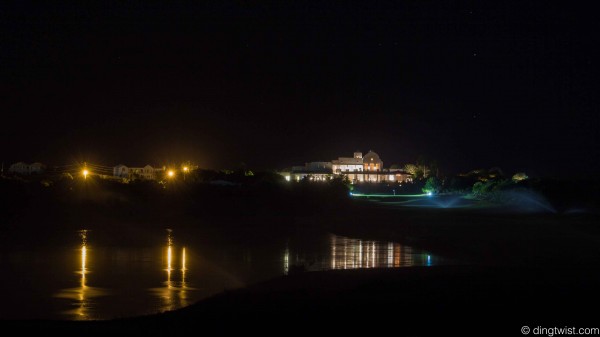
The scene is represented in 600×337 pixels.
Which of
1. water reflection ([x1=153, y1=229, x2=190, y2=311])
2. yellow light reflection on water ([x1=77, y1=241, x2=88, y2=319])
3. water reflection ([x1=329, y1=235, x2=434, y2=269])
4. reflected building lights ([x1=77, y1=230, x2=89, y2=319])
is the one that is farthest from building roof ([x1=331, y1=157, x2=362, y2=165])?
yellow light reflection on water ([x1=77, y1=241, x2=88, y2=319])

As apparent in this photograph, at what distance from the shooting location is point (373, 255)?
30922 mm

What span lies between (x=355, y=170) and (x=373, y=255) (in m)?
122

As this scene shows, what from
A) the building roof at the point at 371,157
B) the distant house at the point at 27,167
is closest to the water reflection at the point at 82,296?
the distant house at the point at 27,167

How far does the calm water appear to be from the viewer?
62.3 feet

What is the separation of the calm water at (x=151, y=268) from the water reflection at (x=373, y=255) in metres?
0.04

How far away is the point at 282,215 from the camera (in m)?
63.5

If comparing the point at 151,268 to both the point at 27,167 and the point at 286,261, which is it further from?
the point at 27,167

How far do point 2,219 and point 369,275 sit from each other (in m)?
34.6

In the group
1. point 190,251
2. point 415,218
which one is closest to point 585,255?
point 190,251

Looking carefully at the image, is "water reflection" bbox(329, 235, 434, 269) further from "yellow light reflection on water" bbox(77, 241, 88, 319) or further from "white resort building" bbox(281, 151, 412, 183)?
"white resort building" bbox(281, 151, 412, 183)

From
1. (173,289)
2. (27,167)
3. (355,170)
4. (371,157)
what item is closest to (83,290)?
(173,289)

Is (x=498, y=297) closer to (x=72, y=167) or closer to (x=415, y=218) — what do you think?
(x=415, y=218)

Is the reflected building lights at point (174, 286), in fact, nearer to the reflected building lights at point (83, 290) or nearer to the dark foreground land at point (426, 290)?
the dark foreground land at point (426, 290)

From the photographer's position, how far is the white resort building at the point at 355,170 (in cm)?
13762
